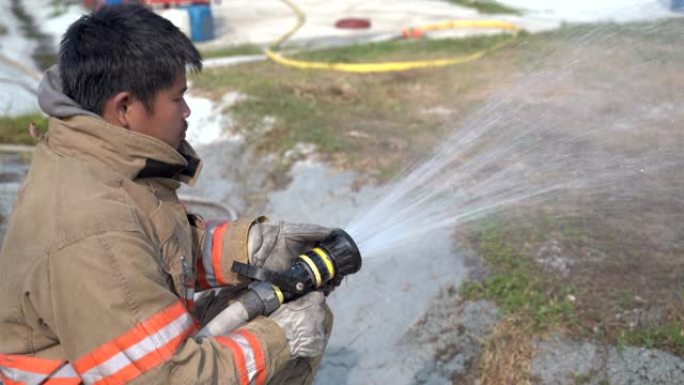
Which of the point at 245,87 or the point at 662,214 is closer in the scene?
the point at 662,214

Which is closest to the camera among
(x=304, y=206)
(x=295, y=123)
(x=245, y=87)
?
(x=304, y=206)

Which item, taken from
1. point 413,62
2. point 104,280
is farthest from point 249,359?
point 413,62

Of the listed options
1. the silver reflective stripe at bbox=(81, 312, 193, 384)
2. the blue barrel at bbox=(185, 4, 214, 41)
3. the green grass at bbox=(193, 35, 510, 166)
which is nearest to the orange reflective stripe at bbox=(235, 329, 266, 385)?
the silver reflective stripe at bbox=(81, 312, 193, 384)

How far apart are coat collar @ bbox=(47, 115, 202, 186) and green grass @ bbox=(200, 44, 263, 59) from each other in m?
9.44

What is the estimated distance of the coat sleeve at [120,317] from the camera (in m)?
1.95

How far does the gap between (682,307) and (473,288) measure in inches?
40.8

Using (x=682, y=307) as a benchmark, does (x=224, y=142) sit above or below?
below

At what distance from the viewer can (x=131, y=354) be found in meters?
1.98

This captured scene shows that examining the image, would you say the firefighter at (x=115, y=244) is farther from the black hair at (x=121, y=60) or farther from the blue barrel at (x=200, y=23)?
the blue barrel at (x=200, y=23)

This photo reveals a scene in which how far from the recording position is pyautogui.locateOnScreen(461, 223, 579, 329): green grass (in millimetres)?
3779

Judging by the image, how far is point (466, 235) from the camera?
460cm

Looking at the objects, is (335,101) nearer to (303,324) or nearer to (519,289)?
(519,289)

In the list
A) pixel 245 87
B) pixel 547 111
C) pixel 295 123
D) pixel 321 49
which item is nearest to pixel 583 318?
pixel 547 111

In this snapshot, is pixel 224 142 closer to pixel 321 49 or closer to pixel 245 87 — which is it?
pixel 245 87
